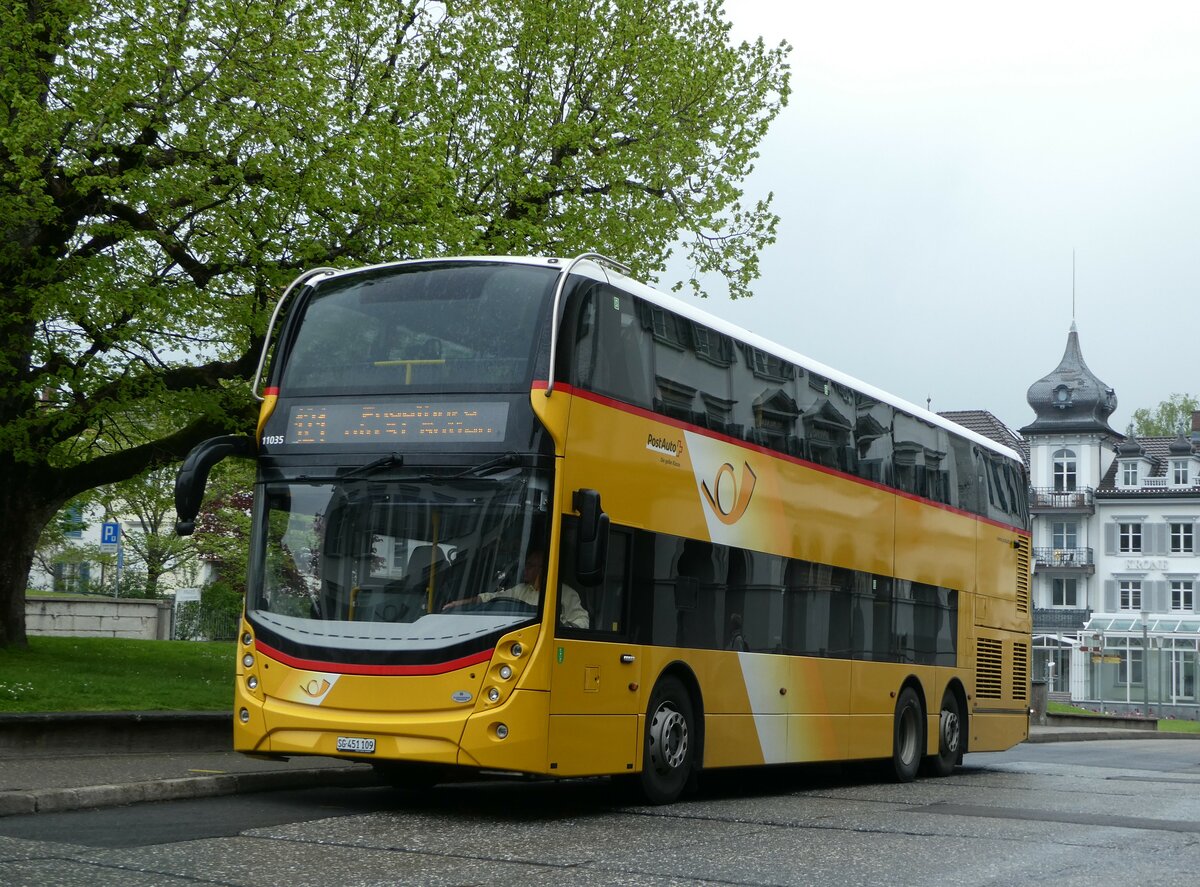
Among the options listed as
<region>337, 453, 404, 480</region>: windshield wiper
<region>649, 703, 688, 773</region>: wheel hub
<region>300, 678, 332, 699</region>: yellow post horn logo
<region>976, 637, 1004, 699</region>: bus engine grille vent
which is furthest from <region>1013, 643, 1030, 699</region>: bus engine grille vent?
<region>300, 678, 332, 699</region>: yellow post horn logo

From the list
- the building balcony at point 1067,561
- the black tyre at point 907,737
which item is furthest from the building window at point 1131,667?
the black tyre at point 907,737

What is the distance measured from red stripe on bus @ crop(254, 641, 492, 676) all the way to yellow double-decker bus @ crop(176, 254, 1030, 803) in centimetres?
1

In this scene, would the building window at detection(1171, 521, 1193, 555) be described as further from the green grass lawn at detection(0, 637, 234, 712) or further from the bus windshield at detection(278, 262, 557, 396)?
the bus windshield at detection(278, 262, 557, 396)

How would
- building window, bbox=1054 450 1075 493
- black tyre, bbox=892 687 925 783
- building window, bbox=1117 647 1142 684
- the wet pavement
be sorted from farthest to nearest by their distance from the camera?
building window, bbox=1054 450 1075 493, building window, bbox=1117 647 1142 684, black tyre, bbox=892 687 925 783, the wet pavement

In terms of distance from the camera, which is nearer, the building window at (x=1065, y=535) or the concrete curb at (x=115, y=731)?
the concrete curb at (x=115, y=731)

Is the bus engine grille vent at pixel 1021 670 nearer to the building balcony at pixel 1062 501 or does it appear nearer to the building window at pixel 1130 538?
the building balcony at pixel 1062 501

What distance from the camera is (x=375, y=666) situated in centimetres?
1150

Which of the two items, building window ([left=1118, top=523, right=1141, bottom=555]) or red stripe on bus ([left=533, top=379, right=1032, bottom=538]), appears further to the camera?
building window ([left=1118, top=523, right=1141, bottom=555])

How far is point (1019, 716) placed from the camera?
2230 centimetres

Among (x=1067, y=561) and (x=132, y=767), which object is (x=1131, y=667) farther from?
(x=132, y=767)

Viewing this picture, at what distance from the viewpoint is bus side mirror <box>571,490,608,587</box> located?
1138cm

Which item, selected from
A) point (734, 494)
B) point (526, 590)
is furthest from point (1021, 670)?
point (526, 590)

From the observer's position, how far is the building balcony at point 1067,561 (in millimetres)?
81062

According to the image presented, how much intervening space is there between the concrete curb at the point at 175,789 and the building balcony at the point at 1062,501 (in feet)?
234
